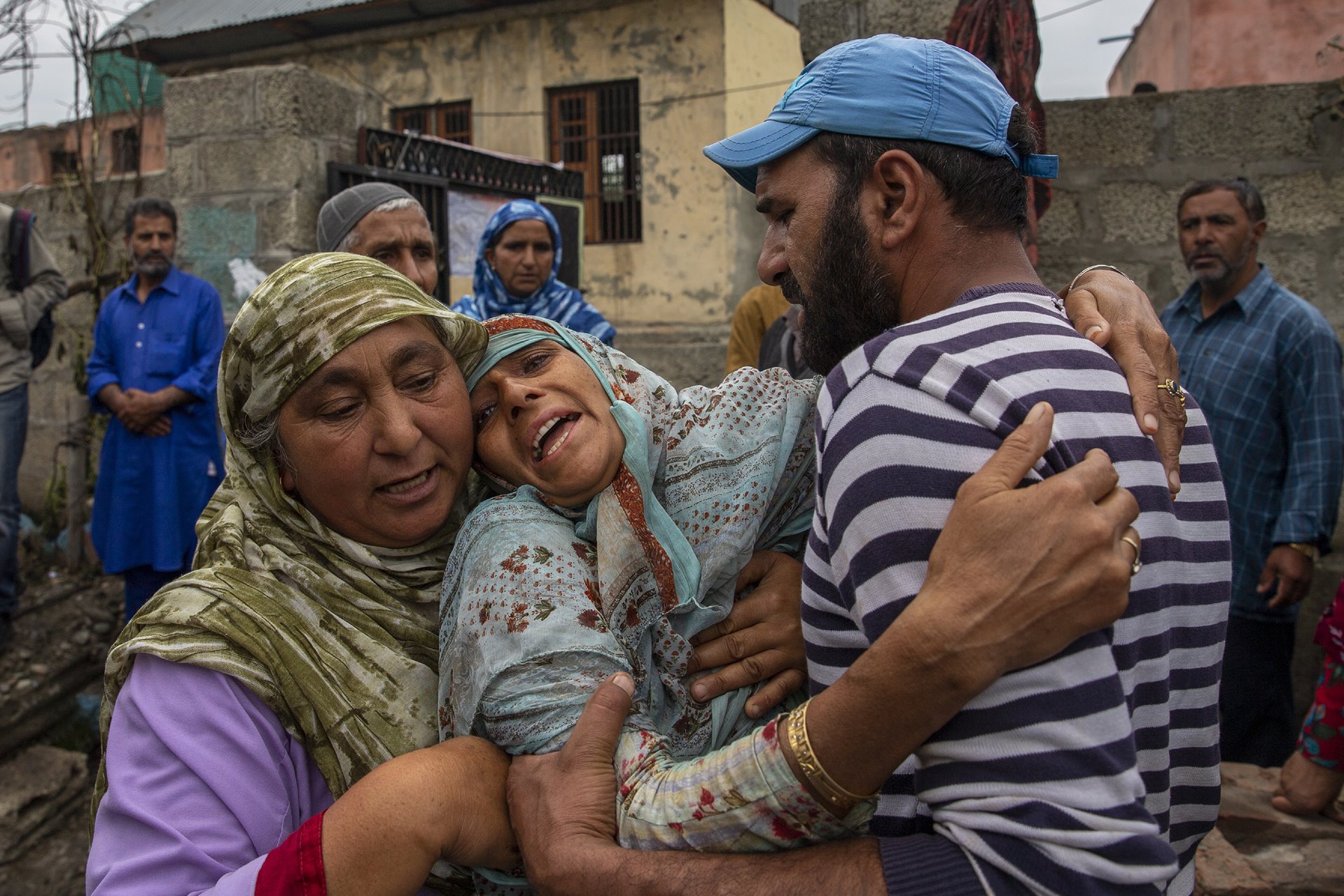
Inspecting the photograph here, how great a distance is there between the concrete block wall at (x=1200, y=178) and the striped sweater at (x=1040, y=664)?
398cm

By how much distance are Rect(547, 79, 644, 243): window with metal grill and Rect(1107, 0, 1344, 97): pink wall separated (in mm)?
7092

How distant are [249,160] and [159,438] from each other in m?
1.52

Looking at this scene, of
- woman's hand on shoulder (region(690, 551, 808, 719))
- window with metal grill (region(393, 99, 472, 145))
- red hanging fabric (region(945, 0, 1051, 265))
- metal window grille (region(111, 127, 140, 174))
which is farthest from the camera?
window with metal grill (region(393, 99, 472, 145))

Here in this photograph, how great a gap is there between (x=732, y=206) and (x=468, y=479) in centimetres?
1141

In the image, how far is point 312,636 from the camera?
1694 mm

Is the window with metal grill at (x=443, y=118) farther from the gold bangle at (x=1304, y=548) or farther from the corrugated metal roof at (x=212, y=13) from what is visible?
the gold bangle at (x=1304, y=548)

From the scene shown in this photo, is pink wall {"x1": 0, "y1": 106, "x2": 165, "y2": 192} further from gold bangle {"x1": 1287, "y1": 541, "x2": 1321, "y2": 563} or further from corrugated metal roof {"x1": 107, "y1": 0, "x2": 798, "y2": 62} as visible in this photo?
gold bangle {"x1": 1287, "y1": 541, "x2": 1321, "y2": 563}

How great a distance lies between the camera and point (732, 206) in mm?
12812

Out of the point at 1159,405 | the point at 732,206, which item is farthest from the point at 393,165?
the point at 732,206

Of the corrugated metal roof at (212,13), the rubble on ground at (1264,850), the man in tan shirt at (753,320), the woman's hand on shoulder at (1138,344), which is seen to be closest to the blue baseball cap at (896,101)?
the woman's hand on shoulder at (1138,344)

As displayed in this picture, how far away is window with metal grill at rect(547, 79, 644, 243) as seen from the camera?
1353 cm

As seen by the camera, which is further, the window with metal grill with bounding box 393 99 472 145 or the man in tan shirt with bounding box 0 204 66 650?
the window with metal grill with bounding box 393 99 472 145

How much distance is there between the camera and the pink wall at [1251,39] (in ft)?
34.3

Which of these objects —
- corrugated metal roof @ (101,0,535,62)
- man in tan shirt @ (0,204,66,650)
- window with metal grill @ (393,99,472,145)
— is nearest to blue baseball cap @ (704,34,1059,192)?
man in tan shirt @ (0,204,66,650)
